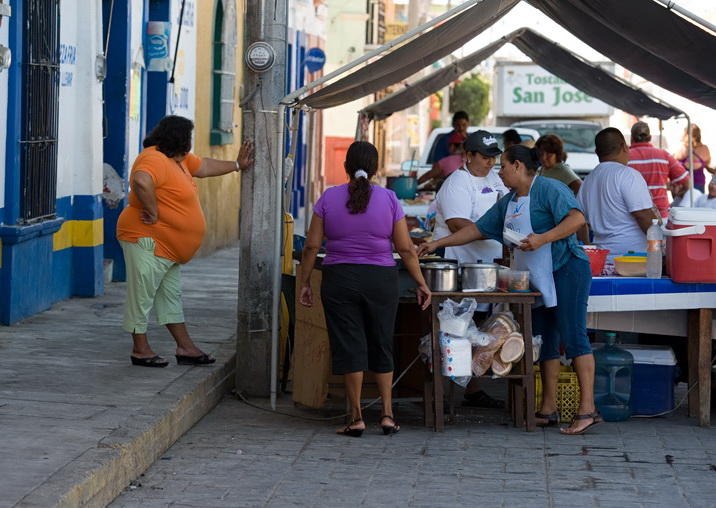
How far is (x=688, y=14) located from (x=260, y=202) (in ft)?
9.52

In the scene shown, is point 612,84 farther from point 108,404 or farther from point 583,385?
point 108,404

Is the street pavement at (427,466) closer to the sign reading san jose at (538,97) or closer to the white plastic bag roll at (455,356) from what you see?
the white plastic bag roll at (455,356)

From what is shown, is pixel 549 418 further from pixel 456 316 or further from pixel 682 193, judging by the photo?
pixel 682 193

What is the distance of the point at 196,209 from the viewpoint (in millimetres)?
8492

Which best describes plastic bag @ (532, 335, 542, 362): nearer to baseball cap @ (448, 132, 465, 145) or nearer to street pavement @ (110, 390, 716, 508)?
street pavement @ (110, 390, 716, 508)

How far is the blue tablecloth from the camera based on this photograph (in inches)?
309

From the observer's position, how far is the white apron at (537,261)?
7.68 m

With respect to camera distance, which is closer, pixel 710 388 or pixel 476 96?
pixel 710 388

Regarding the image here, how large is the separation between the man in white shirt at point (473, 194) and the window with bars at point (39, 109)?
344 cm

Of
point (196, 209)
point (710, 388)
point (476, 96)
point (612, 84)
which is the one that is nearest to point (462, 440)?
point (710, 388)

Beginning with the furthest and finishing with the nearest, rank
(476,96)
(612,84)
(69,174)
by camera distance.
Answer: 1. (476,96)
2. (612,84)
3. (69,174)

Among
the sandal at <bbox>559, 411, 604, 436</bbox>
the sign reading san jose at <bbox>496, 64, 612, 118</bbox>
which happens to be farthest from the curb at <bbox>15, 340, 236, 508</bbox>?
the sign reading san jose at <bbox>496, 64, 612, 118</bbox>

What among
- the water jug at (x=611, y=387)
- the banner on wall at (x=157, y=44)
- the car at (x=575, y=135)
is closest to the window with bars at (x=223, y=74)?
the banner on wall at (x=157, y=44)

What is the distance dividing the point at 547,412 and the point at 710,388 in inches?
43.0
